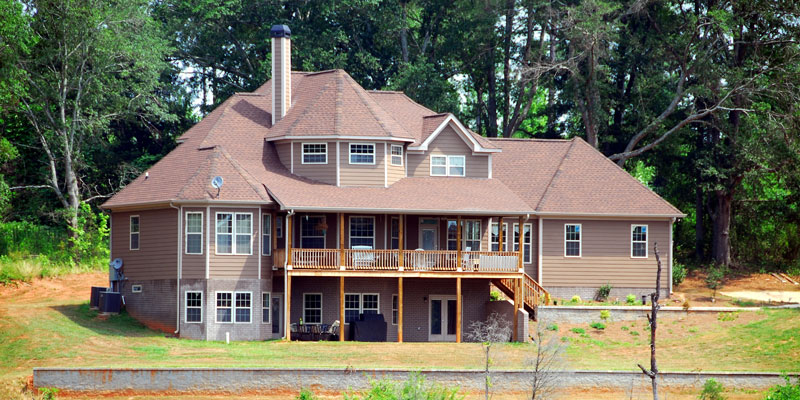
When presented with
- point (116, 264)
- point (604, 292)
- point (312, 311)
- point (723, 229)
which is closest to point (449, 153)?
point (312, 311)

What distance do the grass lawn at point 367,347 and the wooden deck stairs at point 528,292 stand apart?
5.23ft

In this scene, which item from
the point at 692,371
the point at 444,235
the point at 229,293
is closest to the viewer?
the point at 692,371

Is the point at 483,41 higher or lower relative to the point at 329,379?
higher

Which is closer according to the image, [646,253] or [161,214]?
[161,214]

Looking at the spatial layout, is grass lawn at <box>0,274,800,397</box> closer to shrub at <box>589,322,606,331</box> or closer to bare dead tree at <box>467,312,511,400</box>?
shrub at <box>589,322,606,331</box>

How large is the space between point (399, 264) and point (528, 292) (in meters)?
5.87

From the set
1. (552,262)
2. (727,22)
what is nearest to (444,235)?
(552,262)

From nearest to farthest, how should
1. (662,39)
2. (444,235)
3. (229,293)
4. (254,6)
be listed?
(229,293)
(444,235)
(662,39)
(254,6)

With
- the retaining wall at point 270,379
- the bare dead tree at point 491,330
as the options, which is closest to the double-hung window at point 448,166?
the bare dead tree at point 491,330

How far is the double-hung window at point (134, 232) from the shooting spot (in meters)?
39.3

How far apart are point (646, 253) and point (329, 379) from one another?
19396 mm

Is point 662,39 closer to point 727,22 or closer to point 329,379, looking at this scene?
point 727,22

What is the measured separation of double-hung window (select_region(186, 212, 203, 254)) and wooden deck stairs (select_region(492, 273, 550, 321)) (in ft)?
37.4

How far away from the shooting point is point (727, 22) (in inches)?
1951
